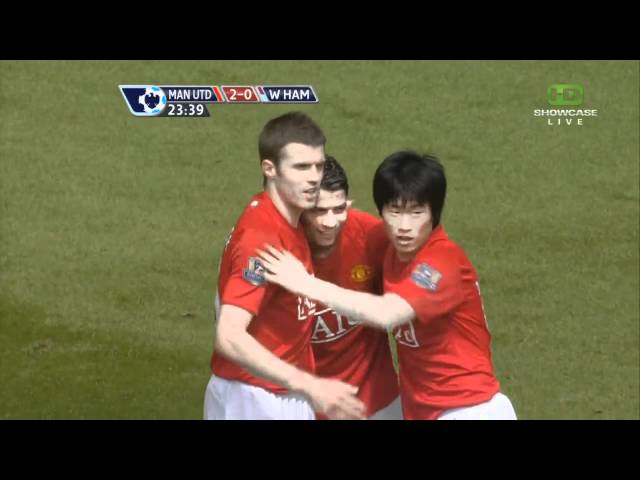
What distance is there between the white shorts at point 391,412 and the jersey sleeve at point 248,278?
1.69 m

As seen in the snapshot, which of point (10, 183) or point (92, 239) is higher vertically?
point (10, 183)

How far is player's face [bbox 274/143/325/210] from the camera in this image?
10.2 metres

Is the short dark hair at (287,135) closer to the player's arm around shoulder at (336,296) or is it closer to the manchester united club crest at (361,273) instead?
the player's arm around shoulder at (336,296)

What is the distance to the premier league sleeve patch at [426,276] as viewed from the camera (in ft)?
33.5

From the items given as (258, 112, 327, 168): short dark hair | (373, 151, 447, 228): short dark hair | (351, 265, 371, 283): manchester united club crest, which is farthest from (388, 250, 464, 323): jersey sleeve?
(258, 112, 327, 168): short dark hair

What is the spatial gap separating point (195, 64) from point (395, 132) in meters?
3.82

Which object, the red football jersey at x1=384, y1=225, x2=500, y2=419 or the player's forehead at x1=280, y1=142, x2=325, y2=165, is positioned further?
the red football jersey at x1=384, y1=225, x2=500, y2=419

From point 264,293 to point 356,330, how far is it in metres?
1.25

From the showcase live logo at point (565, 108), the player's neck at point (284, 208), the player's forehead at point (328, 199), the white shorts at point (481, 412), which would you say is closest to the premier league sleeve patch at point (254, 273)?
the player's neck at point (284, 208)

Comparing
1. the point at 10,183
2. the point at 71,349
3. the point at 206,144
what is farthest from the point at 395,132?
the point at 71,349

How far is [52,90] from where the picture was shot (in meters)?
24.2

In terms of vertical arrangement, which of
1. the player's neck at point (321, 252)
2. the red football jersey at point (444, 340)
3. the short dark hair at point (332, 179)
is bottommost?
the red football jersey at point (444, 340)

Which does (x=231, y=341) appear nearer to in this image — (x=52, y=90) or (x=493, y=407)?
(x=493, y=407)

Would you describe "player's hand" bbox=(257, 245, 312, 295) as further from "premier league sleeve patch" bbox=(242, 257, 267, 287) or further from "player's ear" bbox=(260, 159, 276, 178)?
"player's ear" bbox=(260, 159, 276, 178)
